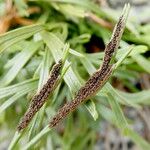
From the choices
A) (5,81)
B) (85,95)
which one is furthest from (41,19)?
(85,95)

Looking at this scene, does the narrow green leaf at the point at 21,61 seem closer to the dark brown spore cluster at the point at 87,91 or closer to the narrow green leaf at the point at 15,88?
the narrow green leaf at the point at 15,88

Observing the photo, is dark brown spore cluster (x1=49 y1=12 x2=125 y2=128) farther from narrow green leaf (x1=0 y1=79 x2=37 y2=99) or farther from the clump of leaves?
narrow green leaf (x1=0 y1=79 x2=37 y2=99)

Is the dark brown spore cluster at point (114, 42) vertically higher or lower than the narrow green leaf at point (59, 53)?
higher

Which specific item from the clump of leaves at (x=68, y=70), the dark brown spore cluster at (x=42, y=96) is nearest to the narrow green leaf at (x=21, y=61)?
the clump of leaves at (x=68, y=70)

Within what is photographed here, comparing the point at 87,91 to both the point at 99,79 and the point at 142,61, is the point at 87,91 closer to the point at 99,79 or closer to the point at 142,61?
the point at 99,79

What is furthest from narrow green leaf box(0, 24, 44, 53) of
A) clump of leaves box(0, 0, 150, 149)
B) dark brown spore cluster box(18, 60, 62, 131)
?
dark brown spore cluster box(18, 60, 62, 131)

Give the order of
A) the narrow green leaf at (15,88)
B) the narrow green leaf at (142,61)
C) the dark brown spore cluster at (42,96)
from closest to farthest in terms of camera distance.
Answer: the dark brown spore cluster at (42,96) → the narrow green leaf at (15,88) → the narrow green leaf at (142,61)

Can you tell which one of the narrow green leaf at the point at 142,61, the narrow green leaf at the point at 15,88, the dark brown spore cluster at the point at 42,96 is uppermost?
the dark brown spore cluster at the point at 42,96

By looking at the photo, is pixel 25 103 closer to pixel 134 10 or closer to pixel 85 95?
pixel 85 95
